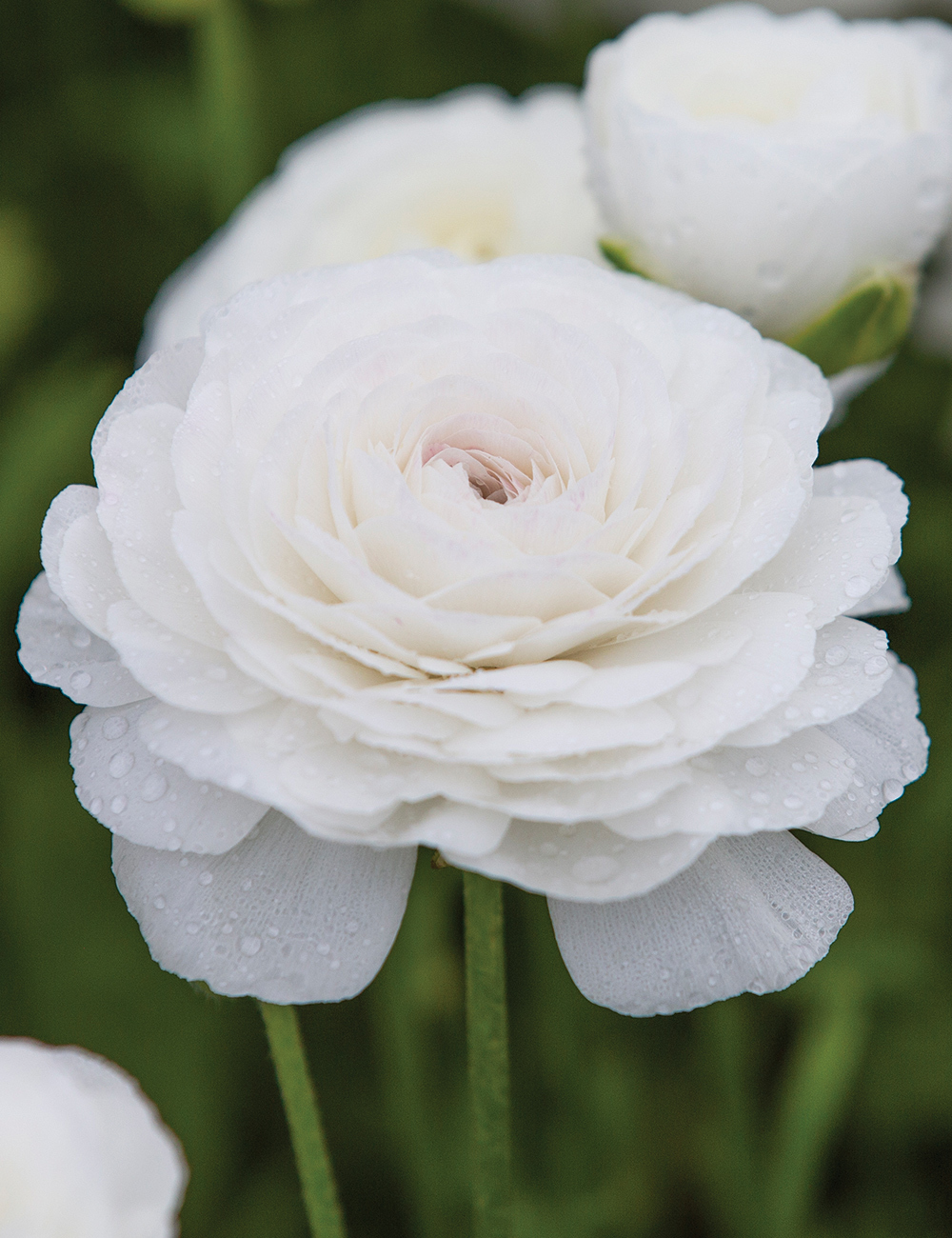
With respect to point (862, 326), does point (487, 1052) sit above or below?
below

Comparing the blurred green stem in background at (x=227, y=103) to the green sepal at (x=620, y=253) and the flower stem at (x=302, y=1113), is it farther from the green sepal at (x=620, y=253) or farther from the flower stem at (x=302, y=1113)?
the flower stem at (x=302, y=1113)

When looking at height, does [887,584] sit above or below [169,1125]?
above

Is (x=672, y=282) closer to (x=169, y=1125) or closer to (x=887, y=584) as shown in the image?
(x=887, y=584)

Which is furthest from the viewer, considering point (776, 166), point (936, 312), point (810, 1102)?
point (936, 312)

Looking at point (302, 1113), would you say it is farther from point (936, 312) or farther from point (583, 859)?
point (936, 312)

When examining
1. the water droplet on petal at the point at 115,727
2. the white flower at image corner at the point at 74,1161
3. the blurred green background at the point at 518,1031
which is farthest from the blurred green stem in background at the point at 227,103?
the white flower at image corner at the point at 74,1161

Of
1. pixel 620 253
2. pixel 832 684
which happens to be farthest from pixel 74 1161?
pixel 620 253

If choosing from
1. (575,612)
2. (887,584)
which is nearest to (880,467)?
(887,584)
